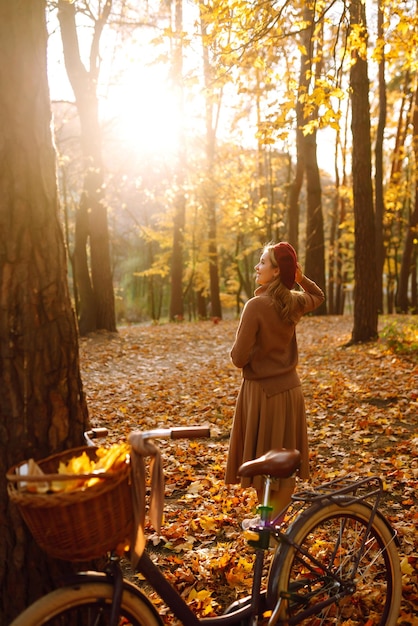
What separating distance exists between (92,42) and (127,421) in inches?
510

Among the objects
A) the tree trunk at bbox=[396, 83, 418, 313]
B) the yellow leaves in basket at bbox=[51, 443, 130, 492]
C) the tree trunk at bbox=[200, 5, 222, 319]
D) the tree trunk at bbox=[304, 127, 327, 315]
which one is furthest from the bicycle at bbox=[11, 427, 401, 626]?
the tree trunk at bbox=[396, 83, 418, 313]

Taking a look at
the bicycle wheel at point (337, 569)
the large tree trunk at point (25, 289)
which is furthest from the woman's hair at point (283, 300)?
the large tree trunk at point (25, 289)

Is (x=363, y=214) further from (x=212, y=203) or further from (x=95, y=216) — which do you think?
(x=212, y=203)

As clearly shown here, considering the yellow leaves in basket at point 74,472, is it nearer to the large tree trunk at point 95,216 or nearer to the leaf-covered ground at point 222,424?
the leaf-covered ground at point 222,424

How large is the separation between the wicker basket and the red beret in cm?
195

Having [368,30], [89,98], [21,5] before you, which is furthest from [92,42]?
[21,5]

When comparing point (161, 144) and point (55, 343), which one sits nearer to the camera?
point (55, 343)

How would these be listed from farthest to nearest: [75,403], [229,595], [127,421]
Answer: [127,421]
[229,595]
[75,403]

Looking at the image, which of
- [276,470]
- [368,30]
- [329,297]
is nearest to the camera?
[276,470]

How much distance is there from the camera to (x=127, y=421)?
7.86 metres

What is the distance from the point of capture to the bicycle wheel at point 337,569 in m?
2.59

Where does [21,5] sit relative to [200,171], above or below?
below

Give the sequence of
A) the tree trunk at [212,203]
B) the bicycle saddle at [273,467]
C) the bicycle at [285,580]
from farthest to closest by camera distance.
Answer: the tree trunk at [212,203] → the bicycle saddle at [273,467] → the bicycle at [285,580]

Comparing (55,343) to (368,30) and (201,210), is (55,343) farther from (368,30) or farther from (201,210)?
(201,210)
